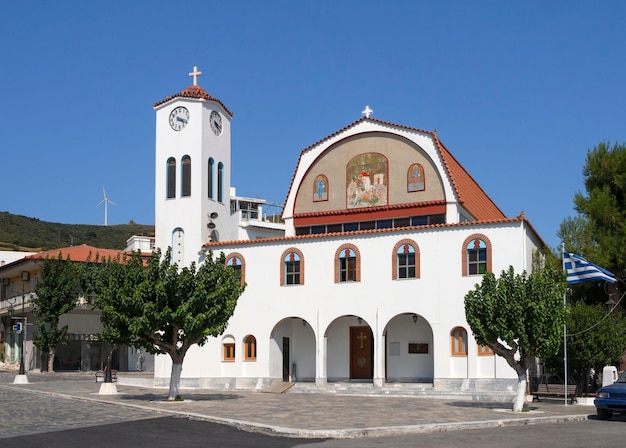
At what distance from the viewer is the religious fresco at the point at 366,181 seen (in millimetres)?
36844

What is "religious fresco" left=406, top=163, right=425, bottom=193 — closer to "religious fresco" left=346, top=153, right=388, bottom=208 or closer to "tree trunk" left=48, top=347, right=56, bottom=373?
"religious fresco" left=346, top=153, right=388, bottom=208

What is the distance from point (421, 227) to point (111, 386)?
13.6 meters

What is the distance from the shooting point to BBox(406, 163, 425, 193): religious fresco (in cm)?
3603

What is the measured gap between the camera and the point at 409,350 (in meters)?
35.5

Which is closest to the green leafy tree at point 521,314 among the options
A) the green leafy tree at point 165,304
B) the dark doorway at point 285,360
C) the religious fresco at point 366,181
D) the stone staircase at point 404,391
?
the stone staircase at point 404,391

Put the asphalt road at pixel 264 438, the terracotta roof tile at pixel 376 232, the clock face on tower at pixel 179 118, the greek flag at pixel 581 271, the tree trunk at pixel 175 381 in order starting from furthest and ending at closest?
the clock face on tower at pixel 179 118 → the terracotta roof tile at pixel 376 232 → the greek flag at pixel 581 271 → the tree trunk at pixel 175 381 → the asphalt road at pixel 264 438

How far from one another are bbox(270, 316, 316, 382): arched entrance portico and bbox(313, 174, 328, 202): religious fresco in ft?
18.3

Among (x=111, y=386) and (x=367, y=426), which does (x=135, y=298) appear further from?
(x=367, y=426)

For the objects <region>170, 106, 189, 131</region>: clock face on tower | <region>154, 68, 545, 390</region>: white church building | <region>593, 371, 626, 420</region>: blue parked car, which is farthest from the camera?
<region>170, 106, 189, 131</region>: clock face on tower

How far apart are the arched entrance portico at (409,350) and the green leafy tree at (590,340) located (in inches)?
257

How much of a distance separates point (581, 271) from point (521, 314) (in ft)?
16.9

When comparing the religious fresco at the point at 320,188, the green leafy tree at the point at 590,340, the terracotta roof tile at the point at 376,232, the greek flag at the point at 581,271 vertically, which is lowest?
the green leafy tree at the point at 590,340

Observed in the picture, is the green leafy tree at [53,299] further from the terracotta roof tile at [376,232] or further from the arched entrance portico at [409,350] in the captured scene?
the arched entrance portico at [409,350]

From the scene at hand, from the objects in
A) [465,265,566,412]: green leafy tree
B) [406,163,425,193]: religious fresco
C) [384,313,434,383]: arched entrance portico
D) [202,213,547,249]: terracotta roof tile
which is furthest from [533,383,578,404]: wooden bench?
[406,163,425,193]: religious fresco
